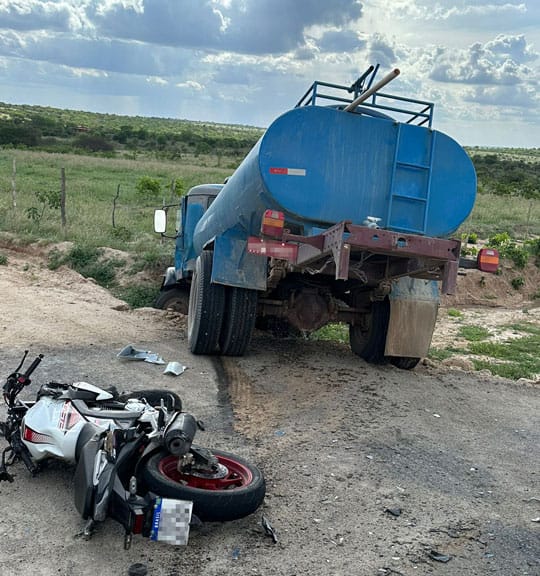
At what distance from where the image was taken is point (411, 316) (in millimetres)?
8062

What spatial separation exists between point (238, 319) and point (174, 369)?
105cm

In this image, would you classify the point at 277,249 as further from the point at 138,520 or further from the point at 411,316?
the point at 138,520

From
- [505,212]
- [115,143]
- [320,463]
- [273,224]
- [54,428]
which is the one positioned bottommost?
[320,463]

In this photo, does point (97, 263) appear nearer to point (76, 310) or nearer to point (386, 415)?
point (76, 310)

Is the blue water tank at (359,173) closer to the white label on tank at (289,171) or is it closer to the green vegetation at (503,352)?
the white label on tank at (289,171)

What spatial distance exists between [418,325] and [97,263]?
819cm

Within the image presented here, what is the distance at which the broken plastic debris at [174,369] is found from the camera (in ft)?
24.5

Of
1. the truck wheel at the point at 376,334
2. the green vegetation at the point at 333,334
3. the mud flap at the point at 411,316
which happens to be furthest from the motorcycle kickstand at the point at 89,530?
the green vegetation at the point at 333,334

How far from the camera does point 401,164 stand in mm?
6617

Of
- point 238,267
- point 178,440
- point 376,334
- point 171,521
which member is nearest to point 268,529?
point 171,521

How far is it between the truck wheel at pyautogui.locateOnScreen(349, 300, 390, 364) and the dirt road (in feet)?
0.68

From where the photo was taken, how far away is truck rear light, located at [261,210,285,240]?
6.03 m

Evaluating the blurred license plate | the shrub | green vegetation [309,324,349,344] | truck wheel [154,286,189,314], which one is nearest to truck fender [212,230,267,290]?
green vegetation [309,324,349,344]

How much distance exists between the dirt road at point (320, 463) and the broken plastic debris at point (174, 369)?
7 cm
